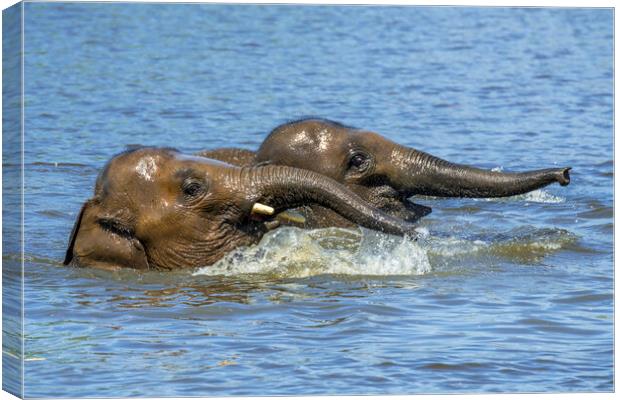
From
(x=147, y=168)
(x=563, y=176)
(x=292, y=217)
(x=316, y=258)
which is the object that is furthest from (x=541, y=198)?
(x=147, y=168)

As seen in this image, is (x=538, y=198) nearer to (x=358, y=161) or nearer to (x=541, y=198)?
(x=541, y=198)

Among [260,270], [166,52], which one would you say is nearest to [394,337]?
[260,270]

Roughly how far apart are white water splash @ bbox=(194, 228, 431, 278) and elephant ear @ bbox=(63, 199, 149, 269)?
1.69 ft

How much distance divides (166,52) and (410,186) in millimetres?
11527

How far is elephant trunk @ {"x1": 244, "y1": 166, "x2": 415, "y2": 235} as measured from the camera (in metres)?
12.8

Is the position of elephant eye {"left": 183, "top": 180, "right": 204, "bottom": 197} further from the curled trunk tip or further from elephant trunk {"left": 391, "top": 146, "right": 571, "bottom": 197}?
the curled trunk tip

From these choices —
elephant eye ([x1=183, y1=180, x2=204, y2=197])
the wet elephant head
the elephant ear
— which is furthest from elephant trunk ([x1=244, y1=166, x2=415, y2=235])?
the wet elephant head

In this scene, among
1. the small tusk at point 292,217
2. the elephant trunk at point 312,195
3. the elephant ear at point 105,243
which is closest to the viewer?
the elephant trunk at point 312,195

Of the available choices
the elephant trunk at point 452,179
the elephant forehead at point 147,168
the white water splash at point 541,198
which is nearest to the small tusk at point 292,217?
the elephant trunk at point 452,179

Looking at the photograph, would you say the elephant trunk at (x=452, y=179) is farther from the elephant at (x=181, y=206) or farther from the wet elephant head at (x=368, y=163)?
the elephant at (x=181, y=206)

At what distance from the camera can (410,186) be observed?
14648mm

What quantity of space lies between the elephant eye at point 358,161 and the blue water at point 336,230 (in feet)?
2.05

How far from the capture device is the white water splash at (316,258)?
44.8ft

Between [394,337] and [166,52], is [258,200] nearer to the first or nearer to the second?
[394,337]
